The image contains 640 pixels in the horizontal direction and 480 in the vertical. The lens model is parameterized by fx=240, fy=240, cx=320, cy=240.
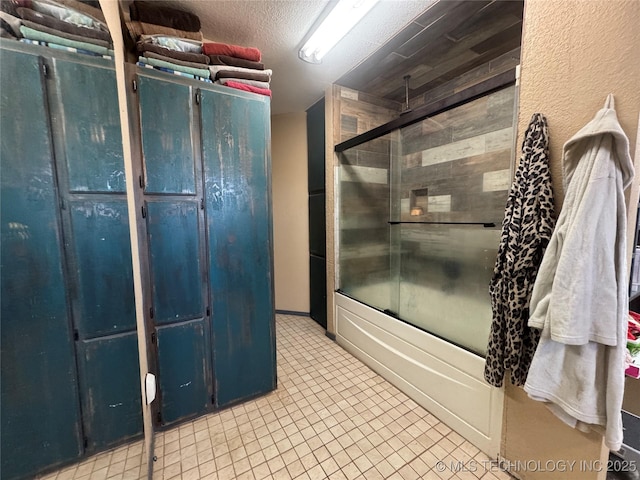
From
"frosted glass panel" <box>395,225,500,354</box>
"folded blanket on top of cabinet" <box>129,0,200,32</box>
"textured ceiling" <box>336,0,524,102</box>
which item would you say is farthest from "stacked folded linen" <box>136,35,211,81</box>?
"frosted glass panel" <box>395,225,500,354</box>

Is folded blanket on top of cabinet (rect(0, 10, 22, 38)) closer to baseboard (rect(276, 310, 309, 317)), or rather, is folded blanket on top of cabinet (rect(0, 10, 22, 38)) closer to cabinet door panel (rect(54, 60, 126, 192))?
cabinet door panel (rect(54, 60, 126, 192))

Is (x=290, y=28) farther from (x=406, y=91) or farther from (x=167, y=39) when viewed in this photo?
(x=406, y=91)

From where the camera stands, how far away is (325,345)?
8.29 ft

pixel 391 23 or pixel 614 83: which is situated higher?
pixel 391 23

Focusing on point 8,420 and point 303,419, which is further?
point 303,419

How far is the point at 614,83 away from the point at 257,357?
7.52ft

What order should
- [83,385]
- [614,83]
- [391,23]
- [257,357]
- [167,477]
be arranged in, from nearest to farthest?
[83,385], [614,83], [167,477], [391,23], [257,357]

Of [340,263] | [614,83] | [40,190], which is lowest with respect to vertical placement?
[340,263]

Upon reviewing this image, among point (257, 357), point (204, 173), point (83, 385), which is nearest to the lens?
point (83, 385)

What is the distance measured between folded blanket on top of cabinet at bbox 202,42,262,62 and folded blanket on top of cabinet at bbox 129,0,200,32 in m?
0.15

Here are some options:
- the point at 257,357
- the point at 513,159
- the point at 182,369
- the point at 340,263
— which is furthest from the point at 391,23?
the point at 182,369

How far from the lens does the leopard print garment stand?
1038 millimetres

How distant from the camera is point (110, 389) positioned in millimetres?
851

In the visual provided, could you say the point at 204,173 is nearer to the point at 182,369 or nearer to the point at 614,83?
the point at 182,369
